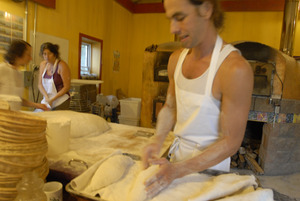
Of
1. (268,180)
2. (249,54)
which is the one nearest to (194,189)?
(268,180)

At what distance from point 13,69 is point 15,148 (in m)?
1.68

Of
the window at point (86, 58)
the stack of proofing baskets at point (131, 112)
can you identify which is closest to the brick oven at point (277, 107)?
the stack of proofing baskets at point (131, 112)

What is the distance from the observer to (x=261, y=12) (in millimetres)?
5070

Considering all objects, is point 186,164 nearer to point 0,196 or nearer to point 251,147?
point 0,196

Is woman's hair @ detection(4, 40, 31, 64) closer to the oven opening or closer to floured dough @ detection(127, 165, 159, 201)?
floured dough @ detection(127, 165, 159, 201)

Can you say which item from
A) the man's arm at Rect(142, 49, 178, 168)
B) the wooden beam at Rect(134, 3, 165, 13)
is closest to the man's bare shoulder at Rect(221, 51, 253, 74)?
the man's arm at Rect(142, 49, 178, 168)

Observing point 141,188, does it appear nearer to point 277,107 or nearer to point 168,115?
point 168,115

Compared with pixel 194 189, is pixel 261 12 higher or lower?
higher

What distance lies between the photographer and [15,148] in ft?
2.47

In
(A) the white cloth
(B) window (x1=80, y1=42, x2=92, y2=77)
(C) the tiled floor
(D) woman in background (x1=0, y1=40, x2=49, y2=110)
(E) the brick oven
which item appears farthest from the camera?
(B) window (x1=80, y1=42, x2=92, y2=77)

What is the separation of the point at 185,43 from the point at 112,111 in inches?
144

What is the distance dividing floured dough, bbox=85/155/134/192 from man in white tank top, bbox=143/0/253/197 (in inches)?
3.9

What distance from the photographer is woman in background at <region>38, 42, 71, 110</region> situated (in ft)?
8.23

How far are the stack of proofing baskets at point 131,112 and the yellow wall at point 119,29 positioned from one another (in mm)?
991
